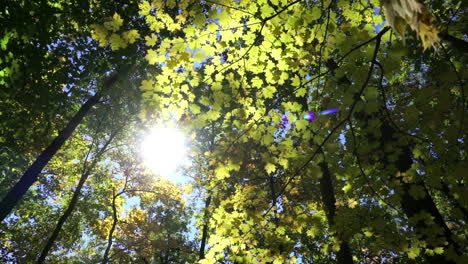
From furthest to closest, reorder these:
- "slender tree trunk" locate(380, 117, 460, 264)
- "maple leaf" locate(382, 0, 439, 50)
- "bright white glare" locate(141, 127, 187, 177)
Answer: "bright white glare" locate(141, 127, 187, 177)
"slender tree trunk" locate(380, 117, 460, 264)
"maple leaf" locate(382, 0, 439, 50)

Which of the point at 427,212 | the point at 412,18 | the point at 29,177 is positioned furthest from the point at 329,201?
the point at 29,177

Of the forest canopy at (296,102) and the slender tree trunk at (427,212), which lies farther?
the slender tree trunk at (427,212)

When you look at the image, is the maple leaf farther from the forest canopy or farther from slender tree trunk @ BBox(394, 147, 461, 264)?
slender tree trunk @ BBox(394, 147, 461, 264)

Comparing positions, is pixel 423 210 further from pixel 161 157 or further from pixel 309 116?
pixel 161 157

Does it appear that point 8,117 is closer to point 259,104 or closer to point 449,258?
point 259,104

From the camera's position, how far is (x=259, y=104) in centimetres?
407

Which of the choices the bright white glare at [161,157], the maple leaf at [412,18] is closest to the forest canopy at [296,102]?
the maple leaf at [412,18]

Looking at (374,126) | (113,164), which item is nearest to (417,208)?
(374,126)

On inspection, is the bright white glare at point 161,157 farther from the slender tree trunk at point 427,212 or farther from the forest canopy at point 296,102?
the slender tree trunk at point 427,212

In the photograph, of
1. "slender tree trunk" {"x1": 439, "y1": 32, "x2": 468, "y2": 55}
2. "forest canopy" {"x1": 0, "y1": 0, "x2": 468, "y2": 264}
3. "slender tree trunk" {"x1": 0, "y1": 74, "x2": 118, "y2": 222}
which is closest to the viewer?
"slender tree trunk" {"x1": 439, "y1": 32, "x2": 468, "y2": 55}

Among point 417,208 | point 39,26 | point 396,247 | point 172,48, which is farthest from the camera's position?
point 39,26

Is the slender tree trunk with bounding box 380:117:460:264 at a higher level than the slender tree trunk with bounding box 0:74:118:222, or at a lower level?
lower

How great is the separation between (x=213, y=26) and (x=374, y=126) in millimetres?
2549

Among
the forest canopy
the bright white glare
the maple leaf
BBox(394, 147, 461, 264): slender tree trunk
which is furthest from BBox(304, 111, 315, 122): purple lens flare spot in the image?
the bright white glare
